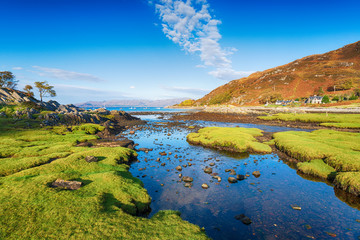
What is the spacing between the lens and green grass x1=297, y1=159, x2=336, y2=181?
18.1 m

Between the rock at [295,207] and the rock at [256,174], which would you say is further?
the rock at [256,174]

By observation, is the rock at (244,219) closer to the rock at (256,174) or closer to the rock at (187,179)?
the rock at (187,179)

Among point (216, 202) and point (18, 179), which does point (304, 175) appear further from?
point (18, 179)

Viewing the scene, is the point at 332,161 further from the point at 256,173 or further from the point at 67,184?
the point at 67,184

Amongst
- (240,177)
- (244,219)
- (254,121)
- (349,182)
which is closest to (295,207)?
(244,219)

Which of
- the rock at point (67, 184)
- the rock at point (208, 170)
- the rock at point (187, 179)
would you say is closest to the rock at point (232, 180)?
the rock at point (208, 170)

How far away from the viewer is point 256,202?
14.4 meters

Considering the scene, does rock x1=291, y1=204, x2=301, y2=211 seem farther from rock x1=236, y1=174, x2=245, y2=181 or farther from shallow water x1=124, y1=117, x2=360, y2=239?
Result: rock x1=236, y1=174, x2=245, y2=181

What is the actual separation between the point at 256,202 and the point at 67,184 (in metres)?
16.2

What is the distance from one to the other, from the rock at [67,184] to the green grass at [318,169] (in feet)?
82.3

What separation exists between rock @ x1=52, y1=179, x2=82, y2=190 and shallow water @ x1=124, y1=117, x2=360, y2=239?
6241 mm

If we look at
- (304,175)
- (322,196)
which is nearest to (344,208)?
(322,196)

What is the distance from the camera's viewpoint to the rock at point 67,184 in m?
11.9

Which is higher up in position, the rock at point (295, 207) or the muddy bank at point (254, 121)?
the muddy bank at point (254, 121)
